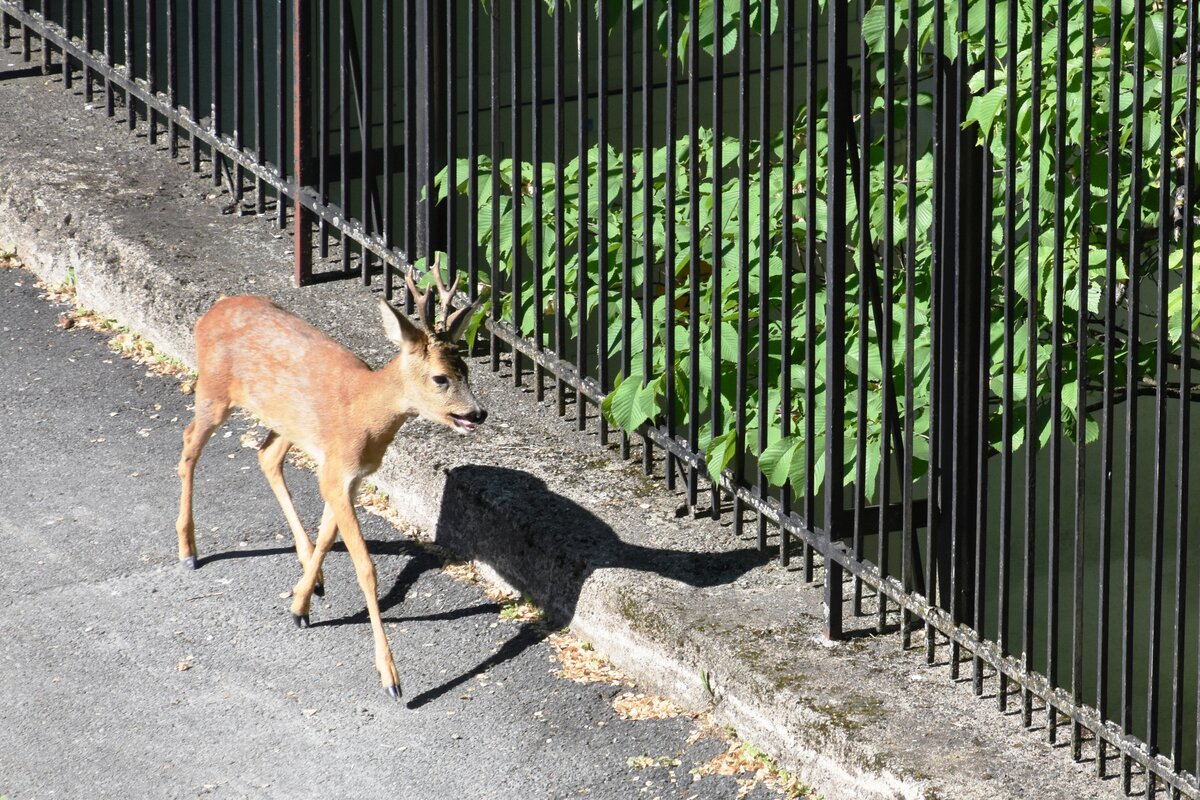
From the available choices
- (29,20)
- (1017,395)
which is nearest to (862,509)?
(1017,395)

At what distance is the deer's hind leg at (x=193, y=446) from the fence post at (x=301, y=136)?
143 cm

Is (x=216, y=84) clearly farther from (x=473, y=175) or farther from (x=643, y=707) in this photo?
(x=643, y=707)

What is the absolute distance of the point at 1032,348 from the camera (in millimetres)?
4355

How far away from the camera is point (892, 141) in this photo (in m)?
4.75

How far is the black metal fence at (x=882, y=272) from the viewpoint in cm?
435

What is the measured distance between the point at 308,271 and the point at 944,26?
3.63 metres

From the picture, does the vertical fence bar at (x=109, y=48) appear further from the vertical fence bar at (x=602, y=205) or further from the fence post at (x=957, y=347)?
the fence post at (x=957, y=347)

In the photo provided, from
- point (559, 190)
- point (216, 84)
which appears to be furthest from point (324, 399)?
point (216, 84)

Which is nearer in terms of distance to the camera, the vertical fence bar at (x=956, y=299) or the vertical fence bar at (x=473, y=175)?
the vertical fence bar at (x=956, y=299)

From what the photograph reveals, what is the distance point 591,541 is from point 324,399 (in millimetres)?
996

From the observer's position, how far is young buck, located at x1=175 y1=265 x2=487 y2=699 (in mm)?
5398

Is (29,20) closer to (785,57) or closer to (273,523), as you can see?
(273,523)

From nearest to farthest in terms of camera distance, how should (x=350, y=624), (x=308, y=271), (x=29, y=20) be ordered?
(x=350, y=624), (x=308, y=271), (x=29, y=20)

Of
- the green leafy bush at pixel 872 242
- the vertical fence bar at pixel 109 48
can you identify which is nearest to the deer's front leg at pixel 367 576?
the green leafy bush at pixel 872 242
